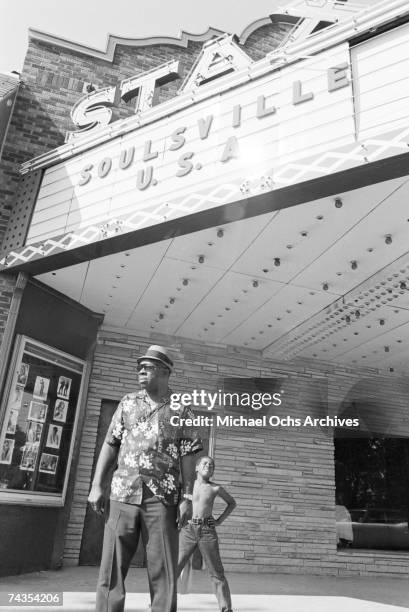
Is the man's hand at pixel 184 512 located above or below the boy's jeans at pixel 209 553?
above

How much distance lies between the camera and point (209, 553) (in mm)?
5027

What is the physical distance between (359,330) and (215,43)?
218 inches

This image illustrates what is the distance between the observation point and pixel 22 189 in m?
7.42

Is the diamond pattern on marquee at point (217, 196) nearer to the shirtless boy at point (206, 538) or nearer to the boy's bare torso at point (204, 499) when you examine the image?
the shirtless boy at point (206, 538)

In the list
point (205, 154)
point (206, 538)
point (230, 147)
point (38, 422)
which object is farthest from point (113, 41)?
point (206, 538)

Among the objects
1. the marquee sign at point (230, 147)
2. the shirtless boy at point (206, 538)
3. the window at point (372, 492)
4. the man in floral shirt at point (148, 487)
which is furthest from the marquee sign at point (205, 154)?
the window at point (372, 492)

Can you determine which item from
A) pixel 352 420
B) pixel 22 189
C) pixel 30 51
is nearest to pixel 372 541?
pixel 352 420

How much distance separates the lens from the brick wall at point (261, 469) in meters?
8.80

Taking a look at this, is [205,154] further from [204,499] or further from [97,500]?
[97,500]

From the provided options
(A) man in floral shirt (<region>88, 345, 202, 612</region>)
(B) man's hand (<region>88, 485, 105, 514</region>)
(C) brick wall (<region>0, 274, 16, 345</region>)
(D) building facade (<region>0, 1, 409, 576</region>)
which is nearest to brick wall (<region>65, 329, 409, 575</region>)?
(D) building facade (<region>0, 1, 409, 576</region>)

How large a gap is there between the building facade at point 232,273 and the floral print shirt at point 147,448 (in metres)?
3.05

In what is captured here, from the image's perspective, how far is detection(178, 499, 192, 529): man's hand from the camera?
3037 millimetres

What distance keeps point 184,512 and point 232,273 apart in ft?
14.8

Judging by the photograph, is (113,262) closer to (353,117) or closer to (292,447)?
(353,117)
